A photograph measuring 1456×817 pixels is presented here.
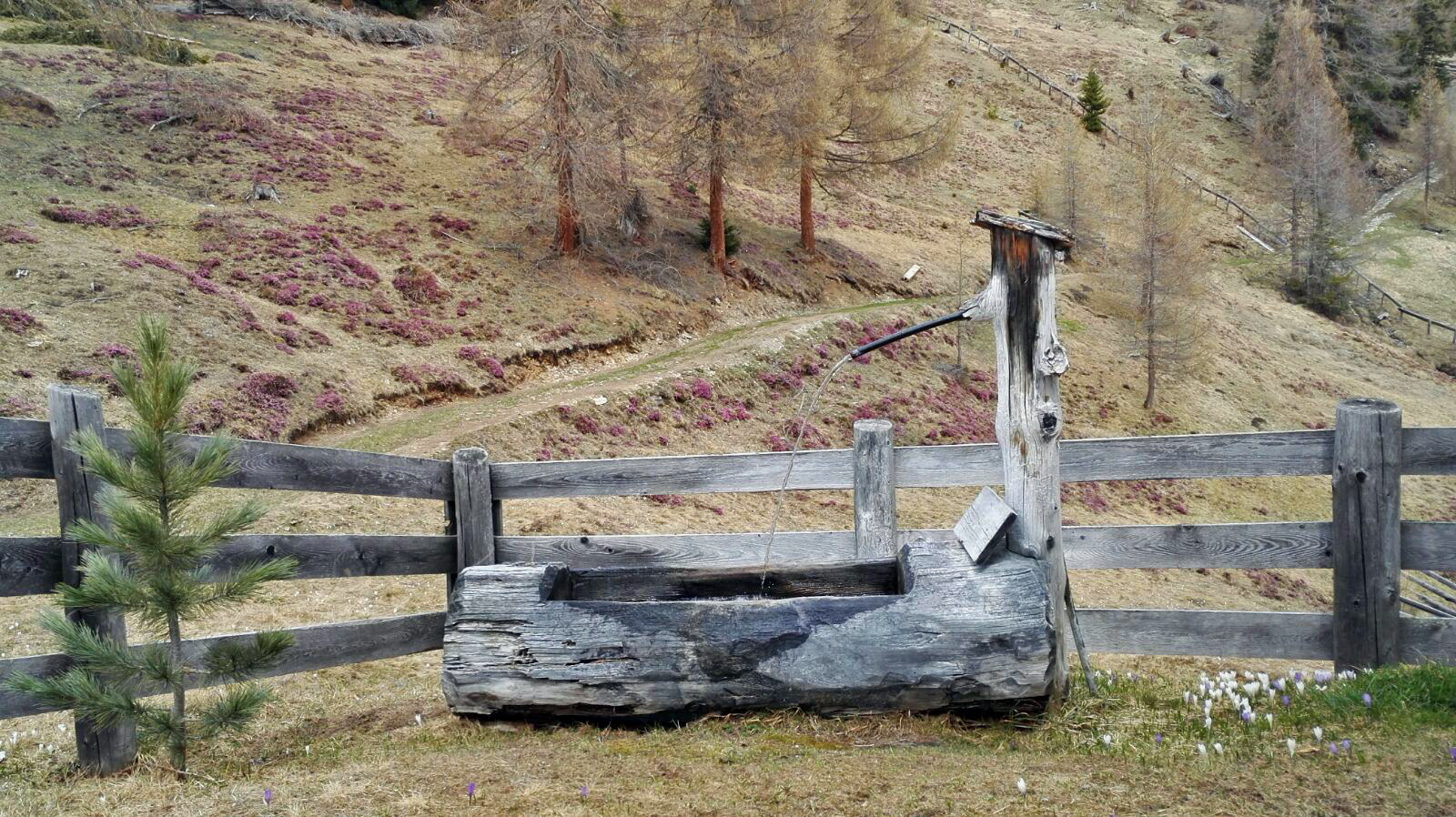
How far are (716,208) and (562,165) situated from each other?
18.0 ft

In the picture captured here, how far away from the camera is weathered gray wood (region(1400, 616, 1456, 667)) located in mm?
6148

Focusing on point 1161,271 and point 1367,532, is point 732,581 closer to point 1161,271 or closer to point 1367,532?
point 1367,532

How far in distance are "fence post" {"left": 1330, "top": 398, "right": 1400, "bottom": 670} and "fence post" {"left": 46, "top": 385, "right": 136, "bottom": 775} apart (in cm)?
697

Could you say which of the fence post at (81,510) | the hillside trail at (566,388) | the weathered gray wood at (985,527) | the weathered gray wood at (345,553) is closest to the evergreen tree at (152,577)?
the fence post at (81,510)

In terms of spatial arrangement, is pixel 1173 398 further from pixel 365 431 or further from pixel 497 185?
pixel 365 431

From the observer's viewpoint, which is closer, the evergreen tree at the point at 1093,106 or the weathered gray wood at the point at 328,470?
the weathered gray wood at the point at 328,470

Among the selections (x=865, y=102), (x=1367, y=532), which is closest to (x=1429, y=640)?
(x=1367, y=532)

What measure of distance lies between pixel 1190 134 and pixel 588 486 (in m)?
69.3

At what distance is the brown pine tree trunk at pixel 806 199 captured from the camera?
104 feet

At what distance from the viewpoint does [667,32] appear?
27.9 m

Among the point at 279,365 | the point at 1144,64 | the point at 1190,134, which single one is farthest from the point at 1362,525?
the point at 1144,64

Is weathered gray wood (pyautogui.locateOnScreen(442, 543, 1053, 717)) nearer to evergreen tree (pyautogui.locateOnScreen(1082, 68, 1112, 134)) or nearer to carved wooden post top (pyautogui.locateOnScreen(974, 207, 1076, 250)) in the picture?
carved wooden post top (pyautogui.locateOnScreen(974, 207, 1076, 250))

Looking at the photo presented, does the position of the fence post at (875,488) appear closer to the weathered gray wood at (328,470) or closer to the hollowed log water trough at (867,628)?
the hollowed log water trough at (867,628)

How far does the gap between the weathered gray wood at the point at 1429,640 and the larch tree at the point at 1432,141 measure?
6588 cm
